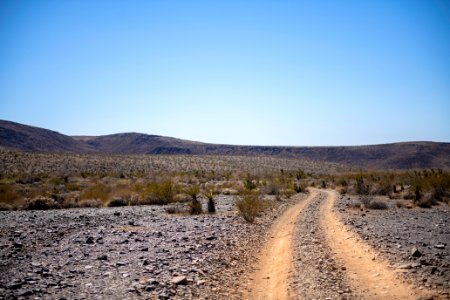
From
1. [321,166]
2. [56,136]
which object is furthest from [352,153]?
[56,136]

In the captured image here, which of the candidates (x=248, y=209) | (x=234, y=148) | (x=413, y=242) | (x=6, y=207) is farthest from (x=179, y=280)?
(x=234, y=148)

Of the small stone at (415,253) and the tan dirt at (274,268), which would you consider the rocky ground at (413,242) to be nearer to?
the small stone at (415,253)

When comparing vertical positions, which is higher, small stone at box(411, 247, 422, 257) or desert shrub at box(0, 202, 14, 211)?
small stone at box(411, 247, 422, 257)

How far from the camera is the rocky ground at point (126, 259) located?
23.2ft

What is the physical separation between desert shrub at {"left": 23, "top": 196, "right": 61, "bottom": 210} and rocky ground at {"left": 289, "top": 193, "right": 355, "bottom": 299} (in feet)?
57.1

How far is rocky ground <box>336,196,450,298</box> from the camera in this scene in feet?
24.7

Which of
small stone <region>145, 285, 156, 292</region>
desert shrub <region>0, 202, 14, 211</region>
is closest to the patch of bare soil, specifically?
small stone <region>145, 285, 156, 292</region>

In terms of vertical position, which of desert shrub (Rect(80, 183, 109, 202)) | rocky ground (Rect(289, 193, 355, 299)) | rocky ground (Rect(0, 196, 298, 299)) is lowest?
desert shrub (Rect(80, 183, 109, 202))

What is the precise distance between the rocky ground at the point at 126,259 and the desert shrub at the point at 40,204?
7640 mm

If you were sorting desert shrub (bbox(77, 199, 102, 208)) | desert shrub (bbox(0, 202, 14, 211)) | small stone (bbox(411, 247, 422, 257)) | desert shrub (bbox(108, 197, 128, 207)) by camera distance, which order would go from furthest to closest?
desert shrub (bbox(108, 197, 128, 207))
desert shrub (bbox(77, 199, 102, 208))
desert shrub (bbox(0, 202, 14, 211))
small stone (bbox(411, 247, 422, 257))

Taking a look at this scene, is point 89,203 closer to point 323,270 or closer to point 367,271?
point 323,270

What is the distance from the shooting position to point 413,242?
1076 centimetres

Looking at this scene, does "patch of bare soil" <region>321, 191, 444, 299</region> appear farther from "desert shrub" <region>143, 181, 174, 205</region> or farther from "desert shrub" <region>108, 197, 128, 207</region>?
"desert shrub" <region>108, 197, 128, 207</region>

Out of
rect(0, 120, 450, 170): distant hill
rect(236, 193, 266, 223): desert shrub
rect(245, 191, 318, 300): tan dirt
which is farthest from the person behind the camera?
rect(0, 120, 450, 170): distant hill
